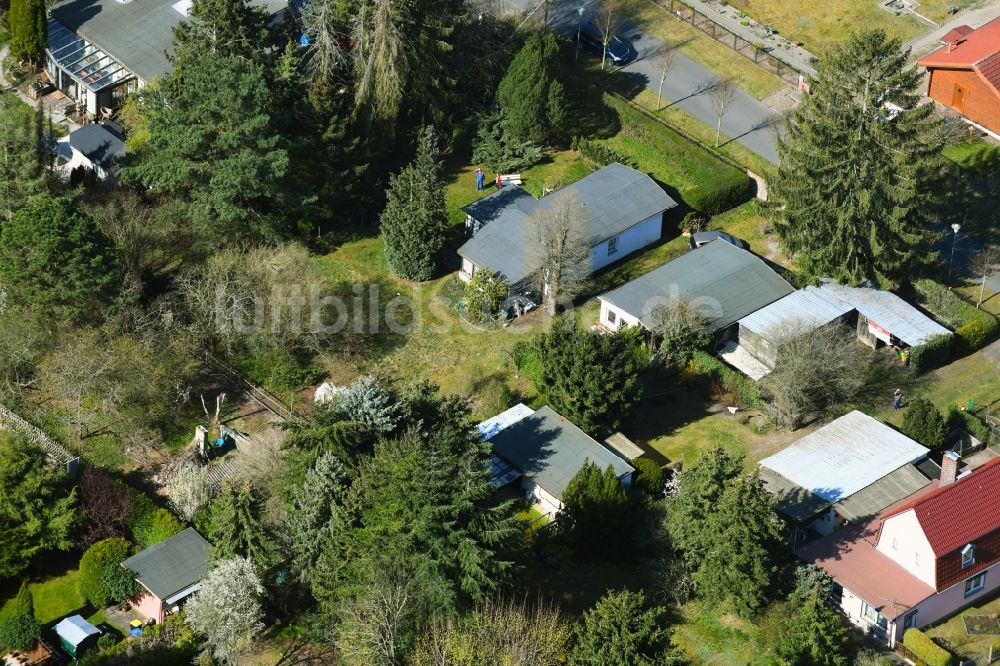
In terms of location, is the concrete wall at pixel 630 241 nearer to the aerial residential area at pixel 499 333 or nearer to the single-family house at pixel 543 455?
the aerial residential area at pixel 499 333

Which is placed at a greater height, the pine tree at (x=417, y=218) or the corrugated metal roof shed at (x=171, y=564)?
the pine tree at (x=417, y=218)

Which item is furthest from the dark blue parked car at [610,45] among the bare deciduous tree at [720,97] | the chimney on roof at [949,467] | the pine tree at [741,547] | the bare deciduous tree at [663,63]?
the pine tree at [741,547]

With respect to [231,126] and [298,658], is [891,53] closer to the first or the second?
[231,126]

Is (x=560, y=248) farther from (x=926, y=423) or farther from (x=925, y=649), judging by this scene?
(x=925, y=649)

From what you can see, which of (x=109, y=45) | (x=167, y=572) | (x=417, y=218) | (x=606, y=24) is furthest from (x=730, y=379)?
(x=109, y=45)

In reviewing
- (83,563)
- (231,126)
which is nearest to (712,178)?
(231,126)
